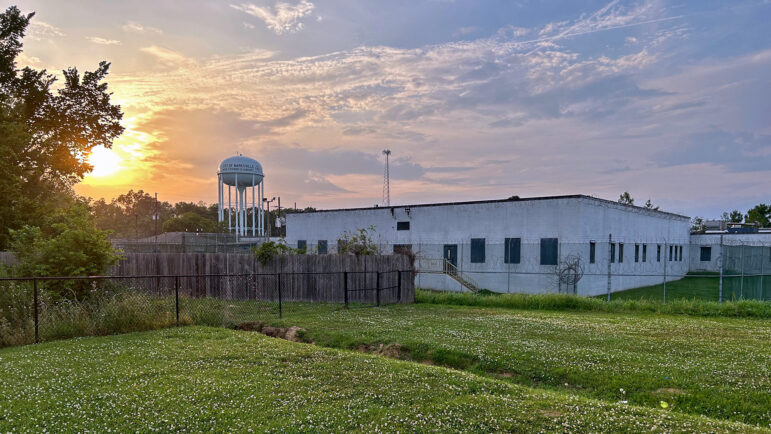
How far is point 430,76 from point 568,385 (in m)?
13.4

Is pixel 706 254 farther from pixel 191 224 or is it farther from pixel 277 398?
pixel 191 224

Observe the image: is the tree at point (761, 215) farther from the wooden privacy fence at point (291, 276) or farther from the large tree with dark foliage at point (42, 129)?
the large tree with dark foliage at point (42, 129)

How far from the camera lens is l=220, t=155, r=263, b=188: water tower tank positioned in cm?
4594

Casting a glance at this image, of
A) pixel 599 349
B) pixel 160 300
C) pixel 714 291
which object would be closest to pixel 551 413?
pixel 599 349

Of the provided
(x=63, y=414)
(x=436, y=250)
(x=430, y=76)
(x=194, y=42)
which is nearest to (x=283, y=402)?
(x=63, y=414)

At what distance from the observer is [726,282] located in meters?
24.6

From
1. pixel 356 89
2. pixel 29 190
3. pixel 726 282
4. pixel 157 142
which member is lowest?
pixel 726 282

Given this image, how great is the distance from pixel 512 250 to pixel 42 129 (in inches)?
1022

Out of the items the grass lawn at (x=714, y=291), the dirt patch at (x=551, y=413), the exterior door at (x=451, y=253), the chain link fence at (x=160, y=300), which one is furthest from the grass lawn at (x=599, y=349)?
the exterior door at (x=451, y=253)

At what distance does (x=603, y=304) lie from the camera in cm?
1683

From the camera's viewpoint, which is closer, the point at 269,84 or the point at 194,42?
the point at 194,42

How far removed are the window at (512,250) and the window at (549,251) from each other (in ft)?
4.24

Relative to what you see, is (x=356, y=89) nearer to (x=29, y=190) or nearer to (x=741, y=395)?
(x=741, y=395)

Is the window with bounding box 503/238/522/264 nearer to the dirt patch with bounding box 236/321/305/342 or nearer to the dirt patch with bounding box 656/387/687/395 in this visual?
the dirt patch with bounding box 236/321/305/342
